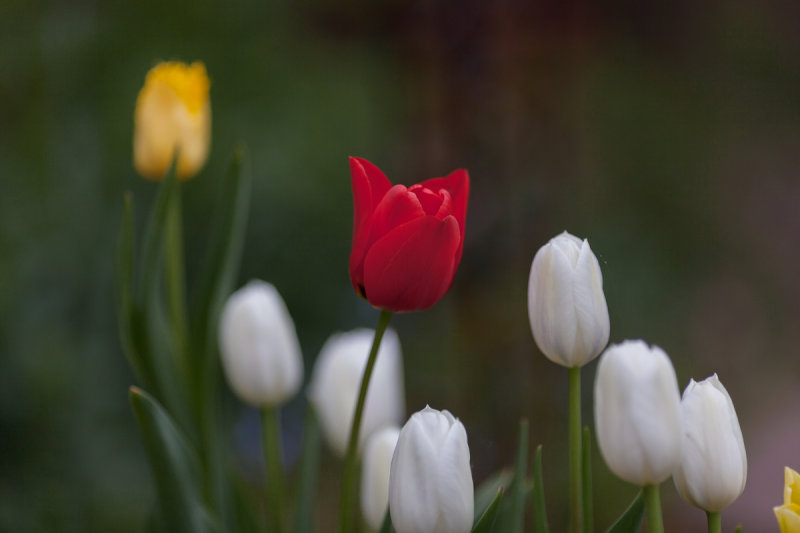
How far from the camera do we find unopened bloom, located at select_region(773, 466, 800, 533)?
0.82ft

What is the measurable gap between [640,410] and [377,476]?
0.51 ft

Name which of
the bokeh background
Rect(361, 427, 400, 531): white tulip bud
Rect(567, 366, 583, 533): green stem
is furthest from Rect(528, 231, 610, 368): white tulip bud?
the bokeh background

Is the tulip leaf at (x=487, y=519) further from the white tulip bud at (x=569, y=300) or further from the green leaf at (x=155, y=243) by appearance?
the green leaf at (x=155, y=243)

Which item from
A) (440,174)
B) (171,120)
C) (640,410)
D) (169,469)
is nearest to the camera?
(640,410)

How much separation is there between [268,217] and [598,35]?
72 cm

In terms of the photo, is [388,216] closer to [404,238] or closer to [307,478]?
[404,238]

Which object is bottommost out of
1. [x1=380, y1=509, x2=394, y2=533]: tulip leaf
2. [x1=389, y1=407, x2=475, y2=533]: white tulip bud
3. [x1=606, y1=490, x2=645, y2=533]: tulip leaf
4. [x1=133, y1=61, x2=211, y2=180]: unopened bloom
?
[x1=380, y1=509, x2=394, y2=533]: tulip leaf

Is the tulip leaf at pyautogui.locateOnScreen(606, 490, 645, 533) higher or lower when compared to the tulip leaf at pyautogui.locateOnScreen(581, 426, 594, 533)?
lower

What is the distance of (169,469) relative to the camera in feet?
1.13

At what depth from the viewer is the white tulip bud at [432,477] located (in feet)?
0.82

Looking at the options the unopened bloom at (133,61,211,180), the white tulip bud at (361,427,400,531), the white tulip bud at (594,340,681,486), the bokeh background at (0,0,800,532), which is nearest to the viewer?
the white tulip bud at (594,340,681,486)

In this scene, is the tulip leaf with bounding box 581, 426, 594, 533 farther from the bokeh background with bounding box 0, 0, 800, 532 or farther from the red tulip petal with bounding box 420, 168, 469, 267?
the bokeh background with bounding box 0, 0, 800, 532

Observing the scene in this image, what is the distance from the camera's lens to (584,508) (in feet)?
0.91

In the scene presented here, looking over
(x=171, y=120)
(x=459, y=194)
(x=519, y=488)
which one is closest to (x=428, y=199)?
(x=459, y=194)
